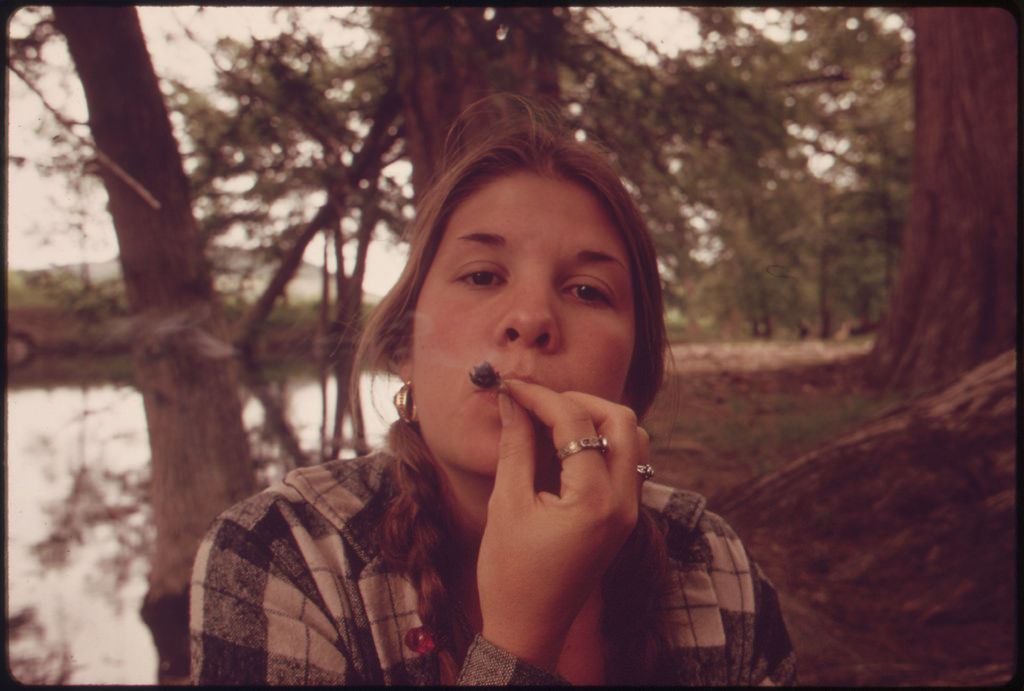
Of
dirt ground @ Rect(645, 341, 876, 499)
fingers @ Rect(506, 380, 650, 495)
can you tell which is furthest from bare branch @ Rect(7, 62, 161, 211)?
dirt ground @ Rect(645, 341, 876, 499)

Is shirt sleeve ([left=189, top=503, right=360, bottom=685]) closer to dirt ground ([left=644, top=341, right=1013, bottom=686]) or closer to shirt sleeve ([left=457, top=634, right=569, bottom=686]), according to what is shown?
shirt sleeve ([left=457, top=634, right=569, bottom=686])

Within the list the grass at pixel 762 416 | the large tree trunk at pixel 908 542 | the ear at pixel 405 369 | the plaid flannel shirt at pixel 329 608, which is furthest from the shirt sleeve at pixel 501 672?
the large tree trunk at pixel 908 542

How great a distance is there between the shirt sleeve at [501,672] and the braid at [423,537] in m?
0.19

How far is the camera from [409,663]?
101 centimetres

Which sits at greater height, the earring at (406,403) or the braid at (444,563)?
the earring at (406,403)

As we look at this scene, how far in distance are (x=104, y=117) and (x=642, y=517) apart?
1.45 meters

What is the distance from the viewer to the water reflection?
118 centimetres

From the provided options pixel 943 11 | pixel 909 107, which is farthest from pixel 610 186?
pixel 909 107

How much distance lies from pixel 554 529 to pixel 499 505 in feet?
0.25

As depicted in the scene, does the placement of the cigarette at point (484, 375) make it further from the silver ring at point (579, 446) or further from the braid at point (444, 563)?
the braid at point (444, 563)

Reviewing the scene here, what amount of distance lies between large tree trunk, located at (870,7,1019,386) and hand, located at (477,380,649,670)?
2.14 metres

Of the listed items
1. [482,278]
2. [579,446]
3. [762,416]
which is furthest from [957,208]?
[579,446]

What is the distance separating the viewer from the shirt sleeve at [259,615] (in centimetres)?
95

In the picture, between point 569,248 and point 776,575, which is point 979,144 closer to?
point 776,575
